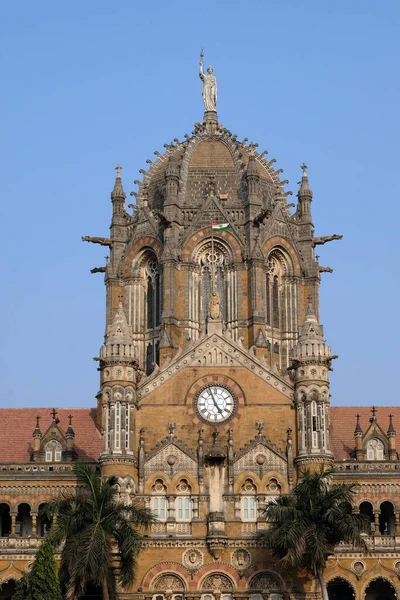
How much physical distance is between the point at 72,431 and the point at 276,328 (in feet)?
53.6

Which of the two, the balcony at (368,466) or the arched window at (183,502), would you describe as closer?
the arched window at (183,502)

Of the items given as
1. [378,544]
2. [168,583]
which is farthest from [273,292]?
[168,583]

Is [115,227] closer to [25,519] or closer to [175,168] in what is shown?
[175,168]

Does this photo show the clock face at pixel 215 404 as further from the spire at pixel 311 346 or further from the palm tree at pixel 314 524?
the palm tree at pixel 314 524

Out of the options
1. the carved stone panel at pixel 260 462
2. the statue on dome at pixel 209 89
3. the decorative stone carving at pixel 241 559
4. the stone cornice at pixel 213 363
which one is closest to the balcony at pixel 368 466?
the carved stone panel at pixel 260 462

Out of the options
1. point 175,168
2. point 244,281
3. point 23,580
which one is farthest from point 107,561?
point 175,168

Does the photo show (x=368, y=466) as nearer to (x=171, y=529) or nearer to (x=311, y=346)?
(x=311, y=346)

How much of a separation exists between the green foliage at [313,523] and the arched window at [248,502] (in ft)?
18.6

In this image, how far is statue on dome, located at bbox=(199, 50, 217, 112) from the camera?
96.2m

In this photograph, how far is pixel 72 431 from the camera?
77750 millimetres

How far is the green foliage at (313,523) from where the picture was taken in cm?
6419

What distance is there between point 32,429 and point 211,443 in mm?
13423

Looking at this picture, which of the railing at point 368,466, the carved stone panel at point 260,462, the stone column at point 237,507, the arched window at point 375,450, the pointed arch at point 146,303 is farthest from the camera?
the pointed arch at point 146,303

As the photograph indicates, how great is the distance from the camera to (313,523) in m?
64.8
